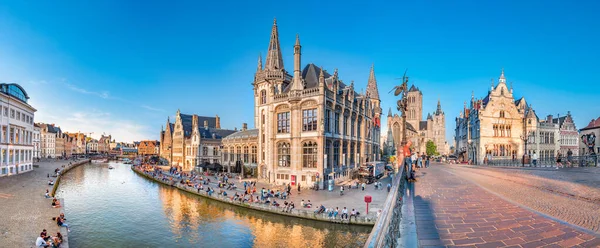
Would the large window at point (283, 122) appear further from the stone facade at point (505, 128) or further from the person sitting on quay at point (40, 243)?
the stone facade at point (505, 128)

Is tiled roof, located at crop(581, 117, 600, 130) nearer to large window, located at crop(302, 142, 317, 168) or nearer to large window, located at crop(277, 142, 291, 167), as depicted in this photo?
large window, located at crop(302, 142, 317, 168)

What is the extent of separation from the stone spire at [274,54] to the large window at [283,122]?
1033cm

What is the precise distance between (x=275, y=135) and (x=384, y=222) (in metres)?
34.1

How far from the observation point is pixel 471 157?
5162 cm

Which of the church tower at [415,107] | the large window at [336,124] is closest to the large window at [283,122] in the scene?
the large window at [336,124]

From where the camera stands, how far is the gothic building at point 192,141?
64938 millimetres

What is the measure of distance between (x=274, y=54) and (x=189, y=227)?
30.2 metres

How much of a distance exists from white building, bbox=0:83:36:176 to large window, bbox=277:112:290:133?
40.4m

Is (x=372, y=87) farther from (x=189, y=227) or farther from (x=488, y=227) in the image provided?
(x=488, y=227)

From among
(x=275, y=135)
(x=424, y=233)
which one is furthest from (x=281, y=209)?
(x=424, y=233)

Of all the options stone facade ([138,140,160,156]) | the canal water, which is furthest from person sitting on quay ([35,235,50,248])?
stone facade ([138,140,160,156])

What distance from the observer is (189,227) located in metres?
22.9

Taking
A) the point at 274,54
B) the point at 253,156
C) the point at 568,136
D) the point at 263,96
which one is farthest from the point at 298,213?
the point at 568,136

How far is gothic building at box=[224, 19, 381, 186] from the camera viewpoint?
111 ft
